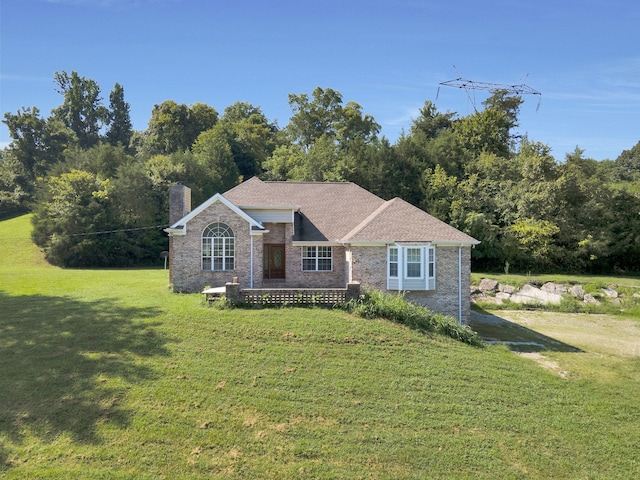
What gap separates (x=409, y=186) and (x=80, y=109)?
61.5 m

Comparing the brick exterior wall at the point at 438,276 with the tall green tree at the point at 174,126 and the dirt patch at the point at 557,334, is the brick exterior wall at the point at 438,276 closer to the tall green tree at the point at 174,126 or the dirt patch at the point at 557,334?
the dirt patch at the point at 557,334

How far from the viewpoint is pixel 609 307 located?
25.6 metres

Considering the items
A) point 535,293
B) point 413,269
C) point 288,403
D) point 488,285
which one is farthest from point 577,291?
point 288,403

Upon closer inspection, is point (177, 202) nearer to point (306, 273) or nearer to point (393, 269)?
point (306, 273)

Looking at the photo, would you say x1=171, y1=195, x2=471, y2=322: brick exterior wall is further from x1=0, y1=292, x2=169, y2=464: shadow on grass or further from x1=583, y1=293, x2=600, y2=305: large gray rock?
x1=583, y1=293, x2=600, y2=305: large gray rock

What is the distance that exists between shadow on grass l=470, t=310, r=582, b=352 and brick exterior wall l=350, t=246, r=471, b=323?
1.75m

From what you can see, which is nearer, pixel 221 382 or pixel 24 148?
pixel 221 382

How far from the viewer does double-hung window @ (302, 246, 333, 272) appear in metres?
22.0

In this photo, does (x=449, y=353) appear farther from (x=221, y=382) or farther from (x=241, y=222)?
(x=241, y=222)

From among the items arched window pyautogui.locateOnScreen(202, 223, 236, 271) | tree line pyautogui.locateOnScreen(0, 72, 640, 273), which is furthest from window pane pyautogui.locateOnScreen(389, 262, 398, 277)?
tree line pyautogui.locateOnScreen(0, 72, 640, 273)

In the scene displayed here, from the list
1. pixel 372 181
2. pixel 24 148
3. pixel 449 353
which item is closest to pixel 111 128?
pixel 24 148

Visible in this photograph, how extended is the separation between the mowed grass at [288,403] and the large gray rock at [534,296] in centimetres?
1083

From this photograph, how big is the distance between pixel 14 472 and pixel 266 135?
62609 mm

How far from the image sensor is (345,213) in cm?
2378
